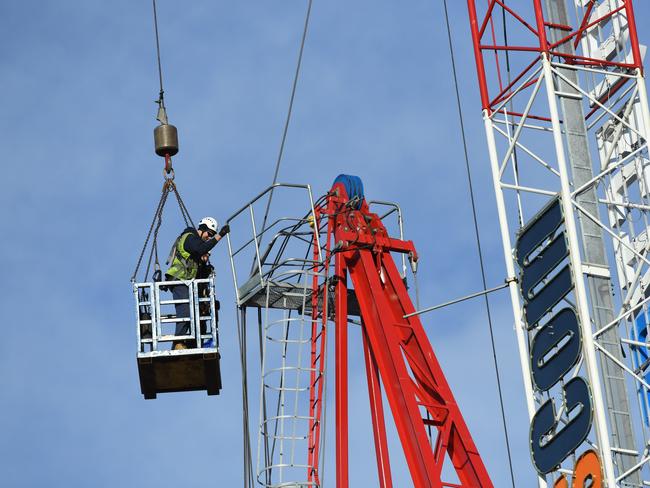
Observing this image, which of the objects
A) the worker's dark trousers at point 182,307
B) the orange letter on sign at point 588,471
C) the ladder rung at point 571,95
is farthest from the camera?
the worker's dark trousers at point 182,307

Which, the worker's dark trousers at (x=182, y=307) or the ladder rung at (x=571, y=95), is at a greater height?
the ladder rung at (x=571, y=95)

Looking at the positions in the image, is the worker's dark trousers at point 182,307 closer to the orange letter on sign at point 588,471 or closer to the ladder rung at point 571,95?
the ladder rung at point 571,95

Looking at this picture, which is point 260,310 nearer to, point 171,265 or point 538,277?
point 171,265

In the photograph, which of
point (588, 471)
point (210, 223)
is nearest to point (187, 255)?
point (210, 223)

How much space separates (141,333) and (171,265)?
143 cm

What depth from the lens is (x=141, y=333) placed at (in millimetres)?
30641

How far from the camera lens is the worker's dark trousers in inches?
1208

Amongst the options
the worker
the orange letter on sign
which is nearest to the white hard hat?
the worker

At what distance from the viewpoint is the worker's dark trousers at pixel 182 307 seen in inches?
1208

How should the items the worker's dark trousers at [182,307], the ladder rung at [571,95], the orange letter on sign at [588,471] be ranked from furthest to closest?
the worker's dark trousers at [182,307] → the ladder rung at [571,95] → the orange letter on sign at [588,471]

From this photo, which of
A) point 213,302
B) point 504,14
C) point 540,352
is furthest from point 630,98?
point 213,302

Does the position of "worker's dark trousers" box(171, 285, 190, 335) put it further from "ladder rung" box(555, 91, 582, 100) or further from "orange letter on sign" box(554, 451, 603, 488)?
"orange letter on sign" box(554, 451, 603, 488)

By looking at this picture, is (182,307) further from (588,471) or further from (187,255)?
(588,471)

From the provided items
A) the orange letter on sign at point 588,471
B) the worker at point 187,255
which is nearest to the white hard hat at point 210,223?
the worker at point 187,255
